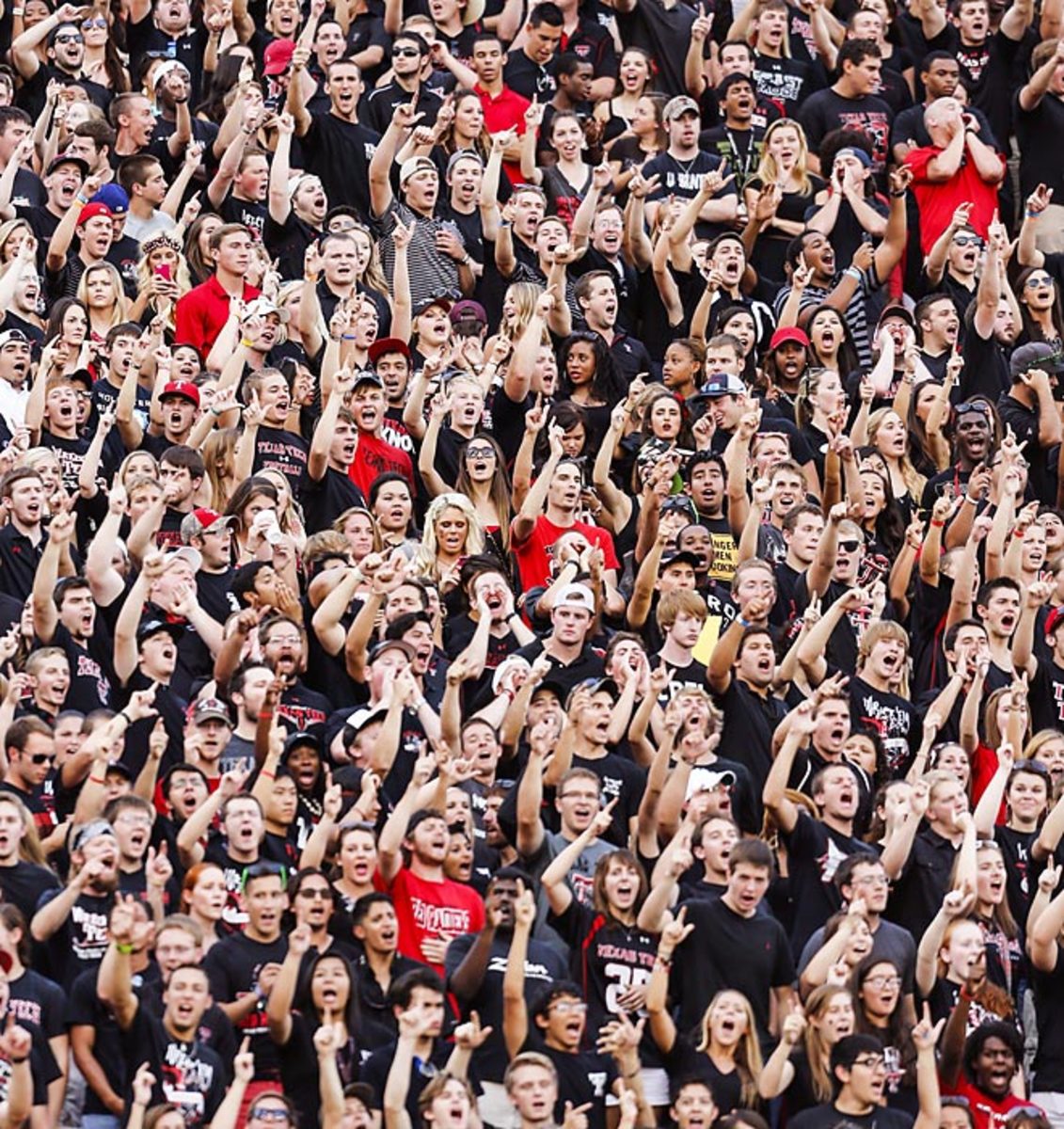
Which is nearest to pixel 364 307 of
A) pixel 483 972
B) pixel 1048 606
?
pixel 1048 606

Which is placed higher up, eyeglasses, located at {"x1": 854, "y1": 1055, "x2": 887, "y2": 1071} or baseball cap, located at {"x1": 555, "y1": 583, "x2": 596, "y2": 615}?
baseball cap, located at {"x1": 555, "y1": 583, "x2": 596, "y2": 615}

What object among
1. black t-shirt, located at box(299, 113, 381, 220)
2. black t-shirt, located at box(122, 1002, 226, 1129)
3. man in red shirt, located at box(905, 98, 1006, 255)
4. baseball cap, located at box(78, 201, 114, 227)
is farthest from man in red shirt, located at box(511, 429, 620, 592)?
black t-shirt, located at box(122, 1002, 226, 1129)

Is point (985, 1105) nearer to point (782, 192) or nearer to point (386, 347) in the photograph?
point (386, 347)

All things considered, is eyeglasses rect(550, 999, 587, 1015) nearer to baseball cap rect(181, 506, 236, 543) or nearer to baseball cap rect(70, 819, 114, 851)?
baseball cap rect(70, 819, 114, 851)

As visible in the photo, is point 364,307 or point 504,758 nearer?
point 504,758

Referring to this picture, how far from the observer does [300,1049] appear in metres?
12.9

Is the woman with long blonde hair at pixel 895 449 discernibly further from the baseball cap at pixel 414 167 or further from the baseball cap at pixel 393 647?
the baseball cap at pixel 393 647

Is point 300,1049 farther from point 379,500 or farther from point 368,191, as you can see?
point 368,191

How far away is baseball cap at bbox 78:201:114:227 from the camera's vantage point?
17.0 m

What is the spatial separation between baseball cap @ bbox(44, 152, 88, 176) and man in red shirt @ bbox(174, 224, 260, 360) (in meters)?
0.79

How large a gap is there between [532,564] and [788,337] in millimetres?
2107

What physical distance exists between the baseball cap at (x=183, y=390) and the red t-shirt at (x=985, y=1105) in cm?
455

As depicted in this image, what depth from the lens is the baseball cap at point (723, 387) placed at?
17.1m

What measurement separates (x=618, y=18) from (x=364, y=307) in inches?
151
